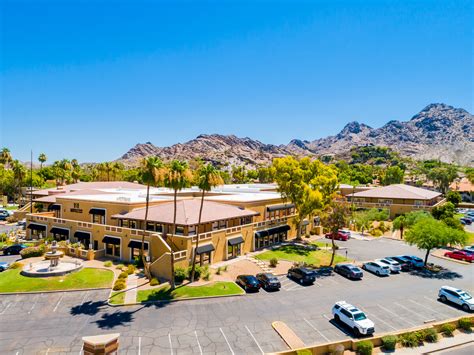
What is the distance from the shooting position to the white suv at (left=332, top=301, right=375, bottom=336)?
25.3 m

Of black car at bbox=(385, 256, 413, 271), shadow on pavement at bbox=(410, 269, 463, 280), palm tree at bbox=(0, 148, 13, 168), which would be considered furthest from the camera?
palm tree at bbox=(0, 148, 13, 168)

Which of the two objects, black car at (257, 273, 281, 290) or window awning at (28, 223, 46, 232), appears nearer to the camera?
black car at (257, 273, 281, 290)

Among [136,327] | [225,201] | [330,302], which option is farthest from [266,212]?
[136,327]

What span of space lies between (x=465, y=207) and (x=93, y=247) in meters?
123

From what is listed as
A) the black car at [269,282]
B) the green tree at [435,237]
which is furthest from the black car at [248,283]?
the green tree at [435,237]

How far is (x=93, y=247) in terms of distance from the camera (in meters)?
48.7

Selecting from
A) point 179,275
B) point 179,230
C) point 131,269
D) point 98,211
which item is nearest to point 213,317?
point 179,275

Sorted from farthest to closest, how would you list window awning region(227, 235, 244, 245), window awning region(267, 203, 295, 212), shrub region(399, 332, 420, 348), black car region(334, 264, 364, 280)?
window awning region(267, 203, 295, 212) → window awning region(227, 235, 244, 245) → black car region(334, 264, 364, 280) → shrub region(399, 332, 420, 348)

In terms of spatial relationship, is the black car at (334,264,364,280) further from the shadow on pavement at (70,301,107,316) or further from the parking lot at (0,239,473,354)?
the shadow on pavement at (70,301,107,316)

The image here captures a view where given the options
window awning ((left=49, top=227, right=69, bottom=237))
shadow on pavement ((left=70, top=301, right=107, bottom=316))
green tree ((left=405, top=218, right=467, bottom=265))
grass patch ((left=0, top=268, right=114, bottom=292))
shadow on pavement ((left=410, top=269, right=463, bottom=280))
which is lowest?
shadow on pavement ((left=410, top=269, right=463, bottom=280))

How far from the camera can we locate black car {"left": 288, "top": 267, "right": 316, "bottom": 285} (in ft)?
123

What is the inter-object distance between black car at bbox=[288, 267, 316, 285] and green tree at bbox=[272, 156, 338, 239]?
710 inches

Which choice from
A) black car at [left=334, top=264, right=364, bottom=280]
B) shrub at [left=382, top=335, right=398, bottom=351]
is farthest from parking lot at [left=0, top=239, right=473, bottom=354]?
shrub at [left=382, top=335, right=398, bottom=351]

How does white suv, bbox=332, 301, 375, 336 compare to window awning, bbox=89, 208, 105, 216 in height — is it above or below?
below
